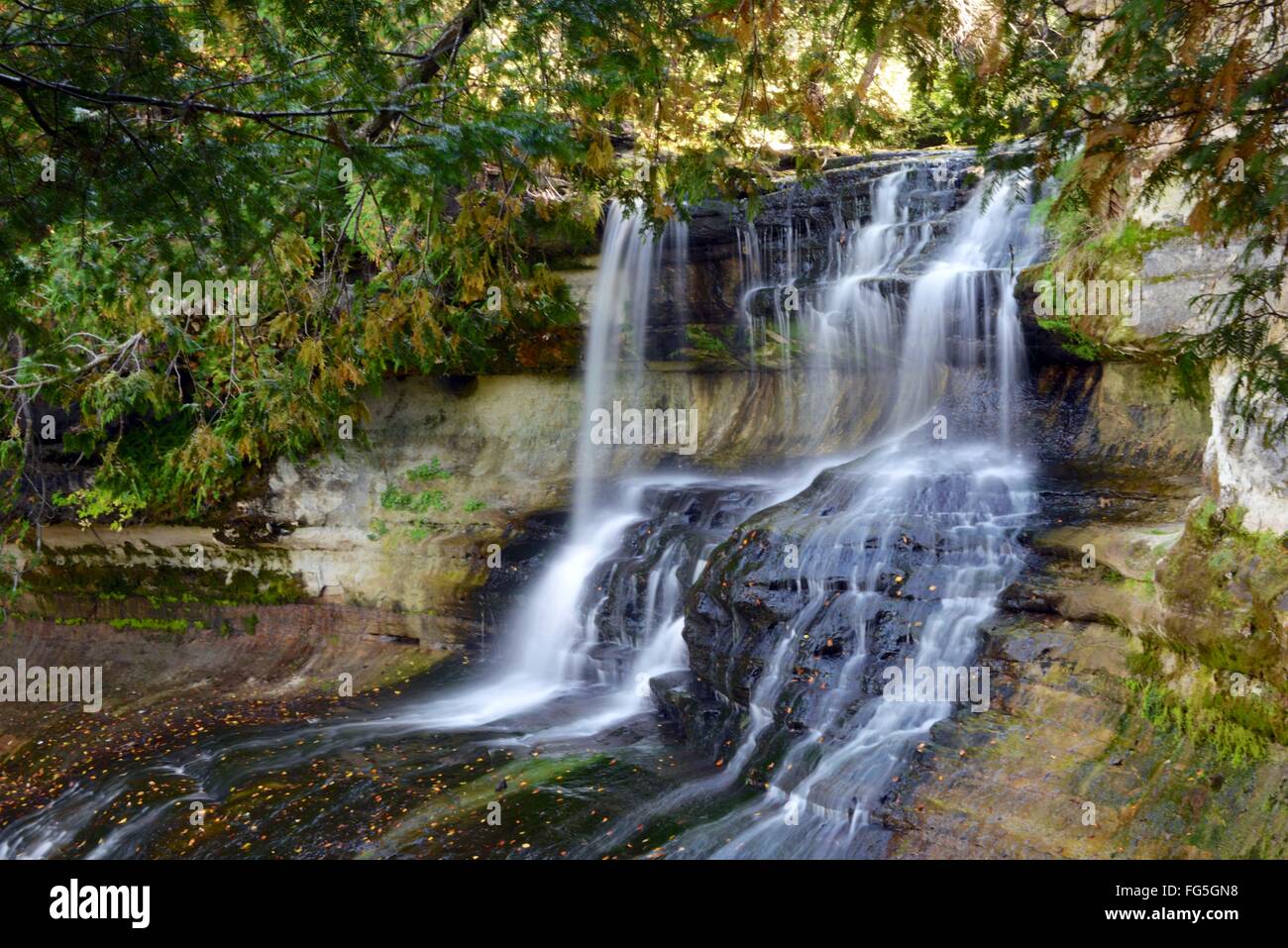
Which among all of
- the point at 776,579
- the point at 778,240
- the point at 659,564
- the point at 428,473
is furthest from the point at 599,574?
the point at 778,240

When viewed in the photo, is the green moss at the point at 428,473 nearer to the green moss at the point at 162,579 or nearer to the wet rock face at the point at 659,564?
the green moss at the point at 162,579

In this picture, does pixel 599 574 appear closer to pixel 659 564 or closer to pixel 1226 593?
pixel 659 564

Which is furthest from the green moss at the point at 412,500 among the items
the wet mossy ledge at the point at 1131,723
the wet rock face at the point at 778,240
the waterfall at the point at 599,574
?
the wet mossy ledge at the point at 1131,723

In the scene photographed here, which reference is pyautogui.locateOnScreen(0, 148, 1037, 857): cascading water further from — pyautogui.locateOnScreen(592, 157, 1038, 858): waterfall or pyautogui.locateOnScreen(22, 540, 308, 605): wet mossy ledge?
pyautogui.locateOnScreen(22, 540, 308, 605): wet mossy ledge

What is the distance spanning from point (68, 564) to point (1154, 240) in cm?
1293

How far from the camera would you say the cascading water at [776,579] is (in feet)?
22.7

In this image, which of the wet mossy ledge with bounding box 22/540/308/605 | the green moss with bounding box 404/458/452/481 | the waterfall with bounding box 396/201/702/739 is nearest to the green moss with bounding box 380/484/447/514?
the green moss with bounding box 404/458/452/481

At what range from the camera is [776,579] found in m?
8.02

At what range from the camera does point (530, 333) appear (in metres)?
12.5

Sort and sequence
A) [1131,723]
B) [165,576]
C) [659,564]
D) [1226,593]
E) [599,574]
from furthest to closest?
[165,576]
[599,574]
[659,564]
[1131,723]
[1226,593]

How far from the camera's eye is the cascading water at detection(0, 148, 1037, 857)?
6.93 meters
